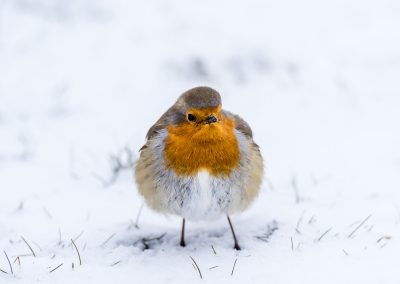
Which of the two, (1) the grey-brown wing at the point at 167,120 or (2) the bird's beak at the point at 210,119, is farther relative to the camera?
(1) the grey-brown wing at the point at 167,120

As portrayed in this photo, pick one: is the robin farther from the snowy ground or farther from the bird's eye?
the snowy ground

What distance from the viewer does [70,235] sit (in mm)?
4684

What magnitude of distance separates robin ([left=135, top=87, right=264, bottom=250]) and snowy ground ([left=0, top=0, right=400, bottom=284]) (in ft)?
1.07

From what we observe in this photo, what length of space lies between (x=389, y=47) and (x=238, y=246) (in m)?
4.23

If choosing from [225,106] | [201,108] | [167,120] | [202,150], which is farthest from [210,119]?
[225,106]

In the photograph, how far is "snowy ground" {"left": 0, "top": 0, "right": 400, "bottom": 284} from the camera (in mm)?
4273

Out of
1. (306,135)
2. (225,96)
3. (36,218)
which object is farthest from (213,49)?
(36,218)

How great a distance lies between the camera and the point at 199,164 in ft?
14.0

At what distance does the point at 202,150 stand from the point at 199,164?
0.29 ft

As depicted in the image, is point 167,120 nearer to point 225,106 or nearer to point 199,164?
point 199,164

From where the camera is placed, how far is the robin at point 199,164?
4.26 metres

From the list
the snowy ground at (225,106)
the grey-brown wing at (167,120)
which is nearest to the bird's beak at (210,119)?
the grey-brown wing at (167,120)

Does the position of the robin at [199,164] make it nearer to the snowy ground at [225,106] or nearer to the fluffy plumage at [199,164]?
the fluffy plumage at [199,164]

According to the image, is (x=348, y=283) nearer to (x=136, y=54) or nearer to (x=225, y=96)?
(x=225, y=96)
